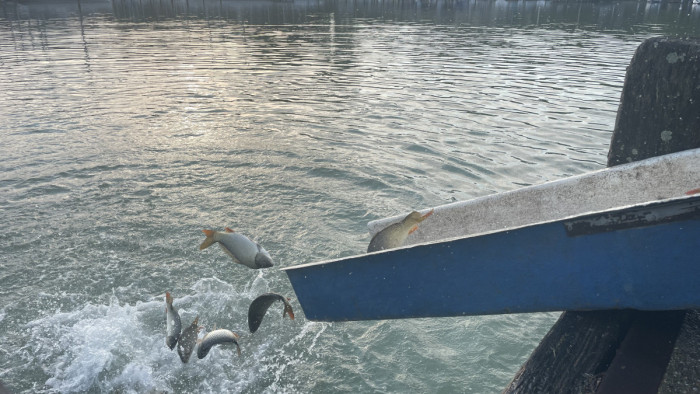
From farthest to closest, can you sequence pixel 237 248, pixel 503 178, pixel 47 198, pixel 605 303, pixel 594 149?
pixel 594 149
pixel 503 178
pixel 47 198
pixel 237 248
pixel 605 303

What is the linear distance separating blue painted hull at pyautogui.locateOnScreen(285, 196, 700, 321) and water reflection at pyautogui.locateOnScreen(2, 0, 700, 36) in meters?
51.7

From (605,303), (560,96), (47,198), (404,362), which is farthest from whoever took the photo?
(560,96)

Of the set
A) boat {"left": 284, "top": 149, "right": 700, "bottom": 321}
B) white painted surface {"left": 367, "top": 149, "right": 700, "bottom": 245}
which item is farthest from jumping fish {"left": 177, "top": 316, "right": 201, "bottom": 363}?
boat {"left": 284, "top": 149, "right": 700, "bottom": 321}

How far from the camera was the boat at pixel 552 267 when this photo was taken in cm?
207

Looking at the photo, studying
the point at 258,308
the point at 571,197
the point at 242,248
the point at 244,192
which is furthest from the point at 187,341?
the point at 244,192

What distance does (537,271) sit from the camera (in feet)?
7.56

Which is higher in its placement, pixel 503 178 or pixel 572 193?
pixel 572 193

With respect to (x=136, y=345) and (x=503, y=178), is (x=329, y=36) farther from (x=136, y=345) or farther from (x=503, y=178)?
(x=136, y=345)

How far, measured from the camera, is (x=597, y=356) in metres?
2.30

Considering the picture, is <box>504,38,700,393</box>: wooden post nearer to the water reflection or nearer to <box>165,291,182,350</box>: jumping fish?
<box>165,291,182,350</box>: jumping fish

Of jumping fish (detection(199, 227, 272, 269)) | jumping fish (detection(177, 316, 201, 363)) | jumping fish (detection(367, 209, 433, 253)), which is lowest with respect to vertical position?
jumping fish (detection(177, 316, 201, 363))

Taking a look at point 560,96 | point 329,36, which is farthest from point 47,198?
point 329,36

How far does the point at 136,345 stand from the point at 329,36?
3476 centimetres

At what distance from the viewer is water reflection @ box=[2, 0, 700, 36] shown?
5447 centimetres
